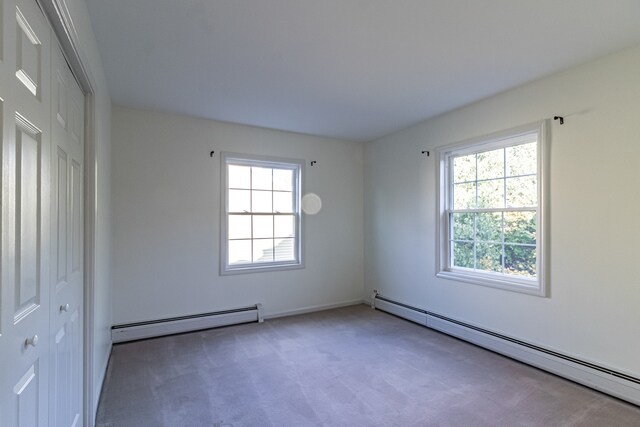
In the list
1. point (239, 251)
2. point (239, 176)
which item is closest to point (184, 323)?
point (239, 251)

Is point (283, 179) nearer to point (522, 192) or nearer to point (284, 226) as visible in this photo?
point (284, 226)

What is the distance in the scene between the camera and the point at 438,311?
3.87 meters

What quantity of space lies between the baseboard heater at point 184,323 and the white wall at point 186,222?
0.07 metres

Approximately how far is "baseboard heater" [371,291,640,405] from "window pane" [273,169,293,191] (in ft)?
7.59

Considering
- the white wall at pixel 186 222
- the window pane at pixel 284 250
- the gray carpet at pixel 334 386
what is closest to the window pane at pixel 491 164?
the gray carpet at pixel 334 386

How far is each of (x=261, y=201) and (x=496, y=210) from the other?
110 inches

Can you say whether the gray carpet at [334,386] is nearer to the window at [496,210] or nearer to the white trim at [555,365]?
the white trim at [555,365]

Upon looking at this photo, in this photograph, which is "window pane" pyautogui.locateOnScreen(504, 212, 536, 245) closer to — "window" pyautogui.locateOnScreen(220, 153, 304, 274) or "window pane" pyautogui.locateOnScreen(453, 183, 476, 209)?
"window pane" pyautogui.locateOnScreen(453, 183, 476, 209)

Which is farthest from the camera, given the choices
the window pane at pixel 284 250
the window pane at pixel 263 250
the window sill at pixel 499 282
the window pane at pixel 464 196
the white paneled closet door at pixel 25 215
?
the window pane at pixel 284 250

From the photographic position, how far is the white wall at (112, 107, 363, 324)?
3.59 metres

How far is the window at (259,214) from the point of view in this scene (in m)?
4.20

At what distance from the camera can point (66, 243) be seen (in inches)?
64.9

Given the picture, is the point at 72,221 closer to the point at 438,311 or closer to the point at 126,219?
the point at 126,219

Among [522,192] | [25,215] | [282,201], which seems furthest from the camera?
[282,201]
